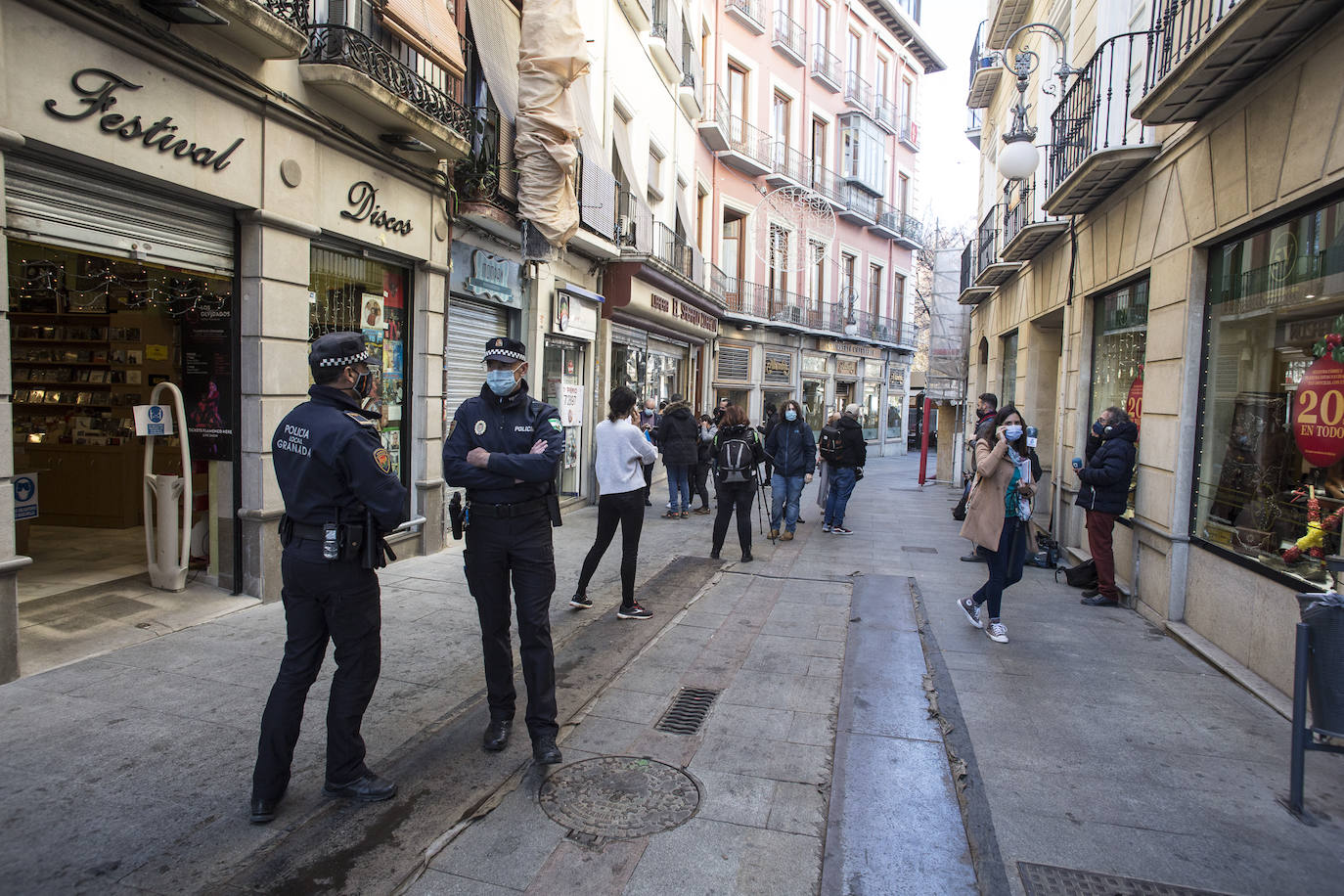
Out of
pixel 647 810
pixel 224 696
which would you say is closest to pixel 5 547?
pixel 224 696

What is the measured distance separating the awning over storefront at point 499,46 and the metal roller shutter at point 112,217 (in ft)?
14.8

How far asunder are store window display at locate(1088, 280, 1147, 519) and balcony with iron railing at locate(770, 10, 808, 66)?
18.1m

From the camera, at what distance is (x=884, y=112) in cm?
3086

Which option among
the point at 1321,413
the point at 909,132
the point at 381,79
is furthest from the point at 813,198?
the point at 1321,413

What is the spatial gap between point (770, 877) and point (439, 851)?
1284 millimetres

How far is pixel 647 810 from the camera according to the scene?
343 centimetres

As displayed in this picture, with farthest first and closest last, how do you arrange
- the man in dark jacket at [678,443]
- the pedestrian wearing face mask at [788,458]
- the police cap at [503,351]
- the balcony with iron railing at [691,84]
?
1. the balcony with iron railing at [691,84]
2. the man in dark jacket at [678,443]
3. the pedestrian wearing face mask at [788,458]
4. the police cap at [503,351]

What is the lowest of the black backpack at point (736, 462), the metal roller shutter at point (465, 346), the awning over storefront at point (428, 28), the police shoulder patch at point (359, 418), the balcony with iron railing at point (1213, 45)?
the black backpack at point (736, 462)

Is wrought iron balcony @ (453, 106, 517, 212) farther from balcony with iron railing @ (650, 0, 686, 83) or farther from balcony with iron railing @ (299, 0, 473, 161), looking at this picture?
balcony with iron railing @ (650, 0, 686, 83)

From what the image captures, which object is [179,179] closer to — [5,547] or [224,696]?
[5,547]

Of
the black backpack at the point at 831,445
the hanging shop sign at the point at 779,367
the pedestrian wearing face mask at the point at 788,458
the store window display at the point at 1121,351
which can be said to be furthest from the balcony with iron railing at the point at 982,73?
the hanging shop sign at the point at 779,367

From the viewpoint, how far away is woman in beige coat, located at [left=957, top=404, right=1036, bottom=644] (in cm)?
611

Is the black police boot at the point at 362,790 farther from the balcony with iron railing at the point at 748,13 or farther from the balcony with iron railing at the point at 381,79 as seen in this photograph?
the balcony with iron railing at the point at 748,13

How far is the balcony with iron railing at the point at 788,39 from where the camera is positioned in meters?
24.1
